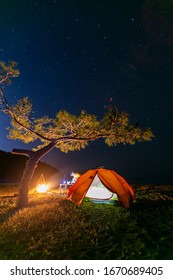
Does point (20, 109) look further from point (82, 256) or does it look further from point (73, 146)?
point (82, 256)

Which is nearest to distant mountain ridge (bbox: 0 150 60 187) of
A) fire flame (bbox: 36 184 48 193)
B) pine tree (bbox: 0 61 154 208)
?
fire flame (bbox: 36 184 48 193)

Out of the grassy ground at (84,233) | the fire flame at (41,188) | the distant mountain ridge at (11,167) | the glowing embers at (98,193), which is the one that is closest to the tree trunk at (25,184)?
Answer: the grassy ground at (84,233)

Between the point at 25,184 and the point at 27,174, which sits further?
the point at 27,174

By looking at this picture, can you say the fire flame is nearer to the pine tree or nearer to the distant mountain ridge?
the pine tree

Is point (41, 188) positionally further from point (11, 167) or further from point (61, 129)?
point (11, 167)

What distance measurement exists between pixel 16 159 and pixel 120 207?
25.7m

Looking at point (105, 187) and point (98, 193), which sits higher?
point (105, 187)

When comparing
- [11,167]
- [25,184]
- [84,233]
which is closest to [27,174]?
Result: [25,184]

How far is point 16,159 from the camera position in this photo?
113ft

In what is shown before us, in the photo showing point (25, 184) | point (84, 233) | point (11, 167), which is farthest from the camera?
point (11, 167)

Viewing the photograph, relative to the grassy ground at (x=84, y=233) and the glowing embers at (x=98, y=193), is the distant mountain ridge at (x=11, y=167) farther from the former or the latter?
the grassy ground at (x=84, y=233)

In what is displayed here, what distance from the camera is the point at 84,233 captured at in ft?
24.2
